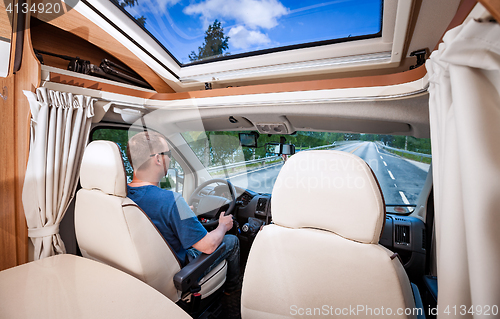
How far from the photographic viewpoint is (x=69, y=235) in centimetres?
214

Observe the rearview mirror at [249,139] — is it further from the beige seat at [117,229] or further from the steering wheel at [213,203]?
the beige seat at [117,229]

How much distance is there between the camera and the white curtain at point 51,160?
5.60 feet

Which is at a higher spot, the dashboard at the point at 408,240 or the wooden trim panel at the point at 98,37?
the wooden trim panel at the point at 98,37

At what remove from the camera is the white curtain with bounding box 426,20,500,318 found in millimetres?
600

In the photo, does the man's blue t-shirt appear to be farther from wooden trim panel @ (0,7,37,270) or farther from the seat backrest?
wooden trim panel @ (0,7,37,270)

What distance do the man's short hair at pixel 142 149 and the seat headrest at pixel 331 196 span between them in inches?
49.9

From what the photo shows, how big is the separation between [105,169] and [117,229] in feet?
1.33

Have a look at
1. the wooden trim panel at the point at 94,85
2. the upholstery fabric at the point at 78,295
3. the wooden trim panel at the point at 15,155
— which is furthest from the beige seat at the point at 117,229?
the wooden trim panel at the point at 94,85

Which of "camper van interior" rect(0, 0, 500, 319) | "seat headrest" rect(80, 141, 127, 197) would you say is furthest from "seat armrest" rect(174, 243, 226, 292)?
Answer: "seat headrest" rect(80, 141, 127, 197)

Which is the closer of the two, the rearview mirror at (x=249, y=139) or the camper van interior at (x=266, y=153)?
the camper van interior at (x=266, y=153)

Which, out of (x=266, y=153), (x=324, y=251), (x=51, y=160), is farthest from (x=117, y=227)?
(x=266, y=153)

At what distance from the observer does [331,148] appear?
205cm

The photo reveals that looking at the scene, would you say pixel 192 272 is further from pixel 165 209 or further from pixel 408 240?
pixel 408 240

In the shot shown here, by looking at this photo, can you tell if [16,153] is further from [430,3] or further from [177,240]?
[430,3]
